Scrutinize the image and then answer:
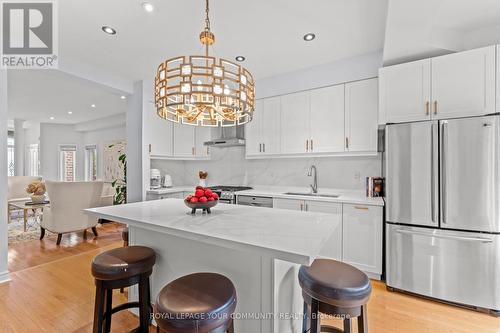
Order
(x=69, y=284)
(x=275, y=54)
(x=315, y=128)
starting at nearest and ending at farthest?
(x=69, y=284), (x=275, y=54), (x=315, y=128)

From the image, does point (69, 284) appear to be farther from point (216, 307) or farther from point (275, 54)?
point (275, 54)

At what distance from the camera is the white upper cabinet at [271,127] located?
375 cm

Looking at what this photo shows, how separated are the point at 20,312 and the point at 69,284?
52 centimetres

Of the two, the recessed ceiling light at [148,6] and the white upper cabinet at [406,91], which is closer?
the recessed ceiling light at [148,6]

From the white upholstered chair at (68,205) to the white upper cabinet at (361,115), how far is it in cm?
419

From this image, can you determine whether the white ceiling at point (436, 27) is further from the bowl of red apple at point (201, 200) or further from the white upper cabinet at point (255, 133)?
the bowl of red apple at point (201, 200)

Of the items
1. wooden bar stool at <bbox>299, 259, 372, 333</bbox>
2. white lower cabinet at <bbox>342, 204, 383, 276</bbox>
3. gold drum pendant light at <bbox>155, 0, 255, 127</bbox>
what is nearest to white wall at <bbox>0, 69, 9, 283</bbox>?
gold drum pendant light at <bbox>155, 0, 255, 127</bbox>

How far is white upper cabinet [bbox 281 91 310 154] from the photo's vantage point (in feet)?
11.5

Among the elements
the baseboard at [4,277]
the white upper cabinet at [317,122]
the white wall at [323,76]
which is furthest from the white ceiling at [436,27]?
the baseboard at [4,277]

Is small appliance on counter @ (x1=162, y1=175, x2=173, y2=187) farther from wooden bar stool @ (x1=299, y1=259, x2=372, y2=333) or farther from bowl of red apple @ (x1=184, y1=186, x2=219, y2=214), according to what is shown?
wooden bar stool @ (x1=299, y1=259, x2=372, y2=333)

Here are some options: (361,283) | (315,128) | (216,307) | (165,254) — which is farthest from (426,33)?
(165,254)

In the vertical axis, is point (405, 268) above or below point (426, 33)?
below

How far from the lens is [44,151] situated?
25.5 feet

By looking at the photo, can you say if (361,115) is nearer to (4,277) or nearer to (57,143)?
(4,277)
